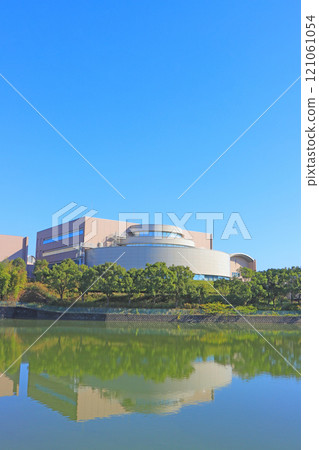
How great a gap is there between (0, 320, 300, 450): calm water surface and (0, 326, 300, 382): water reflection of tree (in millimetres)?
44

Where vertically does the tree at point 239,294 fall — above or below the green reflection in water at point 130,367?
above

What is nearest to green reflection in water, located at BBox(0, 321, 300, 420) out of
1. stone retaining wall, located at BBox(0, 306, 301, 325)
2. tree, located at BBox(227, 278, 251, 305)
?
stone retaining wall, located at BBox(0, 306, 301, 325)

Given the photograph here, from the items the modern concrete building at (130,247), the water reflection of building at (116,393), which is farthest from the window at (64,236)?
the water reflection of building at (116,393)

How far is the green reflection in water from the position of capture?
9656 mm

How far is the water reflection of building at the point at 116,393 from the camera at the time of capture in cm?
894

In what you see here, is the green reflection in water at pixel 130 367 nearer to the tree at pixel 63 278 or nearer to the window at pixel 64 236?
the tree at pixel 63 278

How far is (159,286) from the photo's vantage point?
3484 centimetres

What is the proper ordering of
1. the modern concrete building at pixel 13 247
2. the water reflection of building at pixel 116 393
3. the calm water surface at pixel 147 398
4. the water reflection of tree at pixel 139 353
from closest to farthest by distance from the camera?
the calm water surface at pixel 147 398 → the water reflection of building at pixel 116 393 → the water reflection of tree at pixel 139 353 → the modern concrete building at pixel 13 247

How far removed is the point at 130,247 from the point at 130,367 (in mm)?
34566

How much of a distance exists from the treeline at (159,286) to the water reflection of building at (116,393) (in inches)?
879

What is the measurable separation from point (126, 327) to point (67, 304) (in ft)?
32.6
